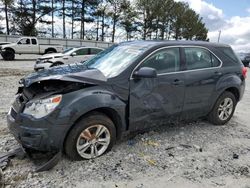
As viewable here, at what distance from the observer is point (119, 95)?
409 cm

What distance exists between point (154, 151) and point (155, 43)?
5.78 feet

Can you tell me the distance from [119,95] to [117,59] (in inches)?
30.6

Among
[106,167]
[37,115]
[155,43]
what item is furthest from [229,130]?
[37,115]

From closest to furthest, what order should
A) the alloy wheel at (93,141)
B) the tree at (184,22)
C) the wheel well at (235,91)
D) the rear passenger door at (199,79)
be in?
the alloy wheel at (93,141)
the rear passenger door at (199,79)
the wheel well at (235,91)
the tree at (184,22)

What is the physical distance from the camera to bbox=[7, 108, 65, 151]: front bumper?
3.52m

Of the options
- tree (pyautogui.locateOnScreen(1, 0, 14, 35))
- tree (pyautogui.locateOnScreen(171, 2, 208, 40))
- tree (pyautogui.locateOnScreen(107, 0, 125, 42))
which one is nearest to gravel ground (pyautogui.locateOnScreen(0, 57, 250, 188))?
tree (pyautogui.locateOnScreen(1, 0, 14, 35))

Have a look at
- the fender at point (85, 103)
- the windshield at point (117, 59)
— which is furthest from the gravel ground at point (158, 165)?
the windshield at point (117, 59)

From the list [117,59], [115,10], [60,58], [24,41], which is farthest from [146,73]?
[115,10]

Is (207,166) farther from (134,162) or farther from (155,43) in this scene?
(155,43)

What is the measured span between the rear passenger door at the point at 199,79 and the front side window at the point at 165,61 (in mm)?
217

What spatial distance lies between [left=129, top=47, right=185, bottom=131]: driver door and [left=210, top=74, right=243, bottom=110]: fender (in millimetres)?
908

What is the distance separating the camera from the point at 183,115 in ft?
16.3

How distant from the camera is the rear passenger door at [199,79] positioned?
16.2 feet

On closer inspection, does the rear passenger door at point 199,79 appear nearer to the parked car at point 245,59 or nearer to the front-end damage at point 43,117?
the front-end damage at point 43,117
